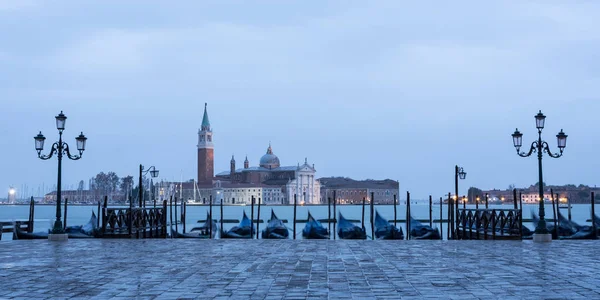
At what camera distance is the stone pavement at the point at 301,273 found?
6.63 metres

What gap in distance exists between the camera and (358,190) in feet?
484

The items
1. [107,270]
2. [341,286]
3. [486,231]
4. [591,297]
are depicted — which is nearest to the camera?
[591,297]

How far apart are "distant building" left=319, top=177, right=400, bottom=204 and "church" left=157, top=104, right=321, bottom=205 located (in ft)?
14.4

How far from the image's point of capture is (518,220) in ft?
54.5

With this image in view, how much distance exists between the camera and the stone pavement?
6629mm

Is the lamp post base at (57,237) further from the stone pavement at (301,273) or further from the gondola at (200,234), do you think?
the gondola at (200,234)

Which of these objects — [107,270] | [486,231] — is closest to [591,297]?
[107,270]

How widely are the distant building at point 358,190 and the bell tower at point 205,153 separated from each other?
27.9 metres

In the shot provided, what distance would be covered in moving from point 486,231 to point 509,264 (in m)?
8.73

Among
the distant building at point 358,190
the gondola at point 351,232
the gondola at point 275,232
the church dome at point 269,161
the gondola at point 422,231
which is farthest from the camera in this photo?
the distant building at point 358,190

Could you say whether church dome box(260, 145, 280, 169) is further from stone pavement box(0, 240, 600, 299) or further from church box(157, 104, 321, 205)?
stone pavement box(0, 240, 600, 299)

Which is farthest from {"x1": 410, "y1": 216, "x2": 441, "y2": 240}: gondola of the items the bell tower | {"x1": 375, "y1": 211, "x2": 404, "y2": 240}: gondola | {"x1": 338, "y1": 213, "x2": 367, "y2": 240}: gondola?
the bell tower

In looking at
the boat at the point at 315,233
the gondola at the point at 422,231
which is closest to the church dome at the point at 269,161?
the gondola at the point at 422,231

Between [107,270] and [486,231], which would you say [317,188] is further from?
[107,270]
